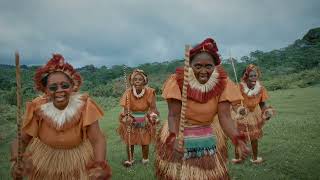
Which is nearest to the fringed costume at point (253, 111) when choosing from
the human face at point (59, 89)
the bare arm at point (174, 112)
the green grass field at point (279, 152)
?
the green grass field at point (279, 152)

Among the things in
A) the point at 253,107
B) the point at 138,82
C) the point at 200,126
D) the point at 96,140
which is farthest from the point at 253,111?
the point at 96,140

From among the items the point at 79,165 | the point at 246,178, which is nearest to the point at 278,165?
the point at 246,178

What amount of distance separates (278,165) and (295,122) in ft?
Answer: 18.2

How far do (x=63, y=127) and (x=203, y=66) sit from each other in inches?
65.4

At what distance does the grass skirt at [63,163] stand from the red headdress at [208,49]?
5.00 feet

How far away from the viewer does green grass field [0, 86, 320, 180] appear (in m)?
8.14

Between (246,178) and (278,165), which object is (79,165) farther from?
(278,165)

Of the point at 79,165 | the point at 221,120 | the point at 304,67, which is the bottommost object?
the point at 79,165

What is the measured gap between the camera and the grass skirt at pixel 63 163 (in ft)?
15.3

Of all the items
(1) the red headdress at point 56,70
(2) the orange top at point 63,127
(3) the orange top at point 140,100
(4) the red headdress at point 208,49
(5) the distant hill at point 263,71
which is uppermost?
(5) the distant hill at point 263,71

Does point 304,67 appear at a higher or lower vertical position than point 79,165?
higher

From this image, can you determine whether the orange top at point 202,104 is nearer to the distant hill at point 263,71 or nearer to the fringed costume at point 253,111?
the fringed costume at point 253,111

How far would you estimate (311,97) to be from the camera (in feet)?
66.9

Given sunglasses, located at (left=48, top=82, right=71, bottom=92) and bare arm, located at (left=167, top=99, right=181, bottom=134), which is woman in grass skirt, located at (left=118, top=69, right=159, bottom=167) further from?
sunglasses, located at (left=48, top=82, right=71, bottom=92)
